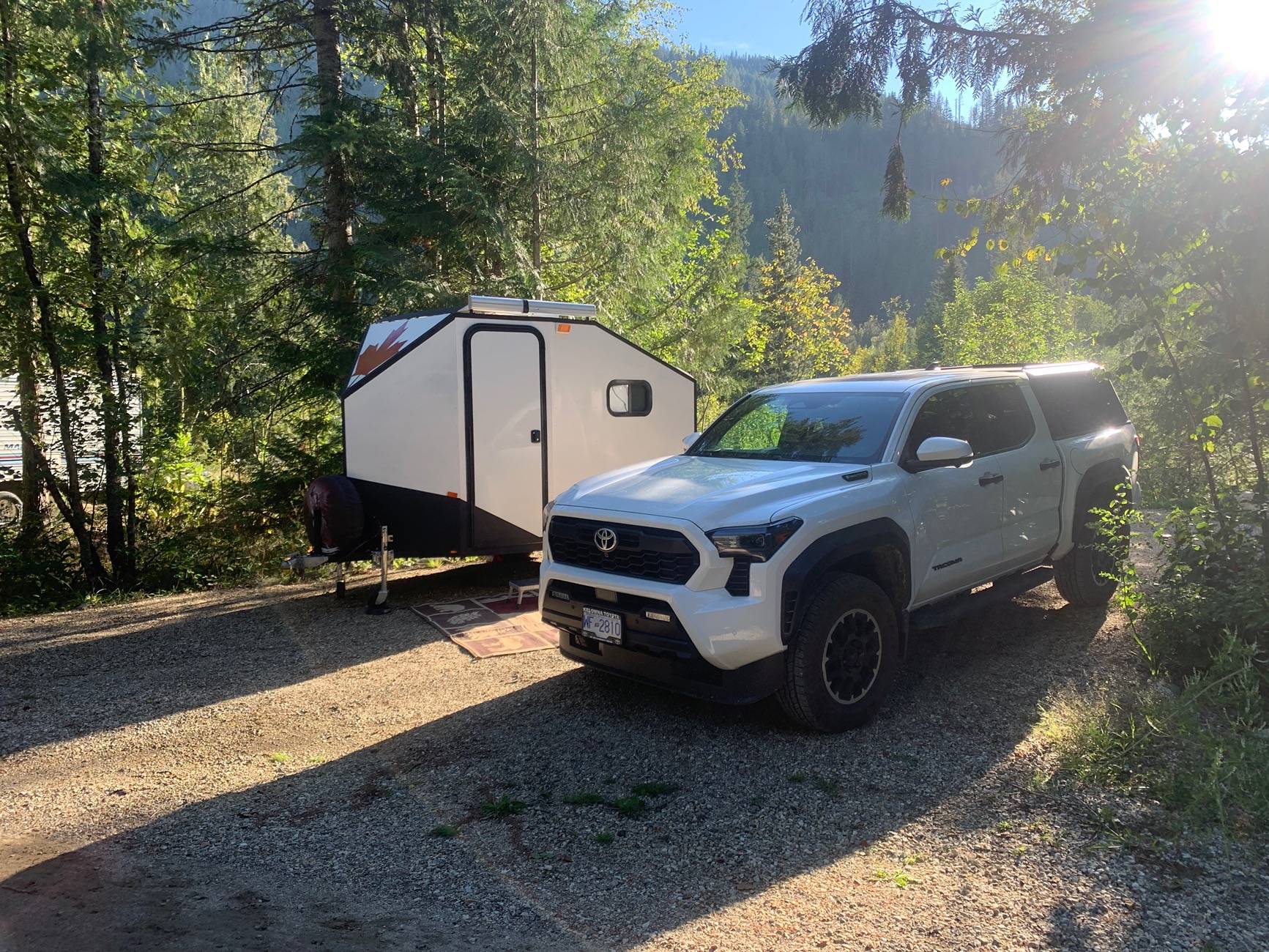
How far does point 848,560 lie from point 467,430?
409 centimetres

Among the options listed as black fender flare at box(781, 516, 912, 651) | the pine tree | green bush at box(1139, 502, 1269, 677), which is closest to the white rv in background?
black fender flare at box(781, 516, 912, 651)

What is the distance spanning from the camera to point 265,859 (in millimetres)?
3709

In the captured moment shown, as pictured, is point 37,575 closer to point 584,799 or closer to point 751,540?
point 584,799

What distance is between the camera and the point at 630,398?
30.3ft

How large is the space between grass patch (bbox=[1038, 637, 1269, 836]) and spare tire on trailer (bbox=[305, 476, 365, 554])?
18.7 ft

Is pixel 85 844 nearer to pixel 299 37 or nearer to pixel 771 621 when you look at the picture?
pixel 771 621

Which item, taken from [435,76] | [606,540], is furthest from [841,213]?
[606,540]

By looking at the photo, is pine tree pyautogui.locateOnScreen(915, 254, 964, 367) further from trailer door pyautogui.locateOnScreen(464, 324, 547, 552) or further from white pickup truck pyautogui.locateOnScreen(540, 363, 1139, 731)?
white pickup truck pyautogui.locateOnScreen(540, 363, 1139, 731)

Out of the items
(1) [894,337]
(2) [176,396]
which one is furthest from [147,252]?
(1) [894,337]

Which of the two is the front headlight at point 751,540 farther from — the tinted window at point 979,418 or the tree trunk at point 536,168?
the tree trunk at point 536,168

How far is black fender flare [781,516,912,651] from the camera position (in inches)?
179

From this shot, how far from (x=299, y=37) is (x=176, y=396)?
5.78m

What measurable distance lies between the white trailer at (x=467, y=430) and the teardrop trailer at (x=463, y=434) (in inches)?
0.4

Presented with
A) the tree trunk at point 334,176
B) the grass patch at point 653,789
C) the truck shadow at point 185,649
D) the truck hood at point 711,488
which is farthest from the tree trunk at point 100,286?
the grass patch at point 653,789
